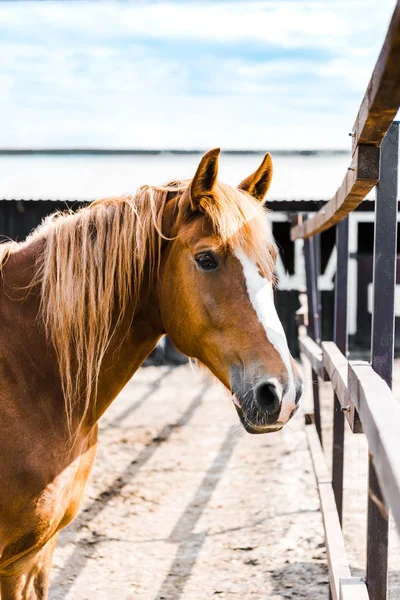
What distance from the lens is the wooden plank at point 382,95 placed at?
100cm

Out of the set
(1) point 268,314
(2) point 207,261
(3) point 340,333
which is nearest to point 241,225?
(2) point 207,261

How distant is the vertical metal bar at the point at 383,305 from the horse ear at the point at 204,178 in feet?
1.71

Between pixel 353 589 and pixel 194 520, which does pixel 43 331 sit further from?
pixel 194 520

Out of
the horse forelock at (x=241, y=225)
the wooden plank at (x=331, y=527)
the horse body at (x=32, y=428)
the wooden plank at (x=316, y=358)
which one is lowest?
the wooden plank at (x=331, y=527)

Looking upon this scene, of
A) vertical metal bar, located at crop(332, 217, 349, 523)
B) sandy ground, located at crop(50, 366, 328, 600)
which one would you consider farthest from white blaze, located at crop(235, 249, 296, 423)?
vertical metal bar, located at crop(332, 217, 349, 523)

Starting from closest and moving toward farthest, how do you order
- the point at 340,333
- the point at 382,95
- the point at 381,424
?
the point at 381,424, the point at 382,95, the point at 340,333

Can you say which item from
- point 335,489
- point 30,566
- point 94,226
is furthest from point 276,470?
point 94,226

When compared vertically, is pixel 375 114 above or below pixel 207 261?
above

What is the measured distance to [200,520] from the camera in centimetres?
398

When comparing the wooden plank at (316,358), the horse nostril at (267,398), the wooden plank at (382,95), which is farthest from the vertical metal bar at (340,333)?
the wooden plank at (382,95)

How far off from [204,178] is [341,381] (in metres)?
0.87

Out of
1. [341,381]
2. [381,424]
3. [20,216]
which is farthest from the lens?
[20,216]

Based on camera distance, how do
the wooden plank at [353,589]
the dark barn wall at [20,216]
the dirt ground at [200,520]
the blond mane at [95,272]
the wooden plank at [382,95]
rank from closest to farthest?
the wooden plank at [382,95] < the wooden plank at [353,589] < the blond mane at [95,272] < the dirt ground at [200,520] < the dark barn wall at [20,216]

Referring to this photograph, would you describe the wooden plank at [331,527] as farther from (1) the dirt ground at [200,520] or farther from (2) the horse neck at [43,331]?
(2) the horse neck at [43,331]
